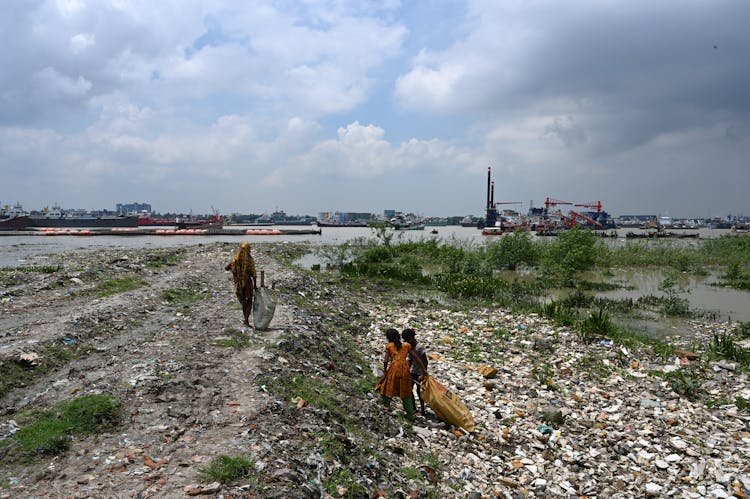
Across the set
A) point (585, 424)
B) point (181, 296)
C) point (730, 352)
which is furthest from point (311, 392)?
point (730, 352)

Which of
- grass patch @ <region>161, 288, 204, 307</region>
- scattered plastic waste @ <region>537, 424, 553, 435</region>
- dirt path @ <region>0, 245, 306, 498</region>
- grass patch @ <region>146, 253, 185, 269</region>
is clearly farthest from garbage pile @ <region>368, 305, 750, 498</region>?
grass patch @ <region>146, 253, 185, 269</region>

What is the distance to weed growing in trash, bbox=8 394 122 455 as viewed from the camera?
3896mm

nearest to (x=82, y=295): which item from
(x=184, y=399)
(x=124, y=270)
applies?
(x=124, y=270)

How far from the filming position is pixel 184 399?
196 inches

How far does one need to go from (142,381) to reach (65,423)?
1.09 meters

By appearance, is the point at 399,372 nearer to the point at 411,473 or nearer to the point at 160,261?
the point at 411,473

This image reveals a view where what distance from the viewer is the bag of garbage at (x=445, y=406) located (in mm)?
5703

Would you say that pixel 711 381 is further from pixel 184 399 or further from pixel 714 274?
pixel 714 274

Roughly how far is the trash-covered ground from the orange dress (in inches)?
14.2

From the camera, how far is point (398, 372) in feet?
18.6

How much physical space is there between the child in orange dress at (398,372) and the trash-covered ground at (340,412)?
280 mm

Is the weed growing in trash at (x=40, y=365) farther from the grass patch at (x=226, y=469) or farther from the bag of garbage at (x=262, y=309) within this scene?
the grass patch at (x=226, y=469)

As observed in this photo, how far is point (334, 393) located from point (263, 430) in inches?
65.5

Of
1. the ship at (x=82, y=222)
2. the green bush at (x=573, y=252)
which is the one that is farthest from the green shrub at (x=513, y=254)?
the ship at (x=82, y=222)
